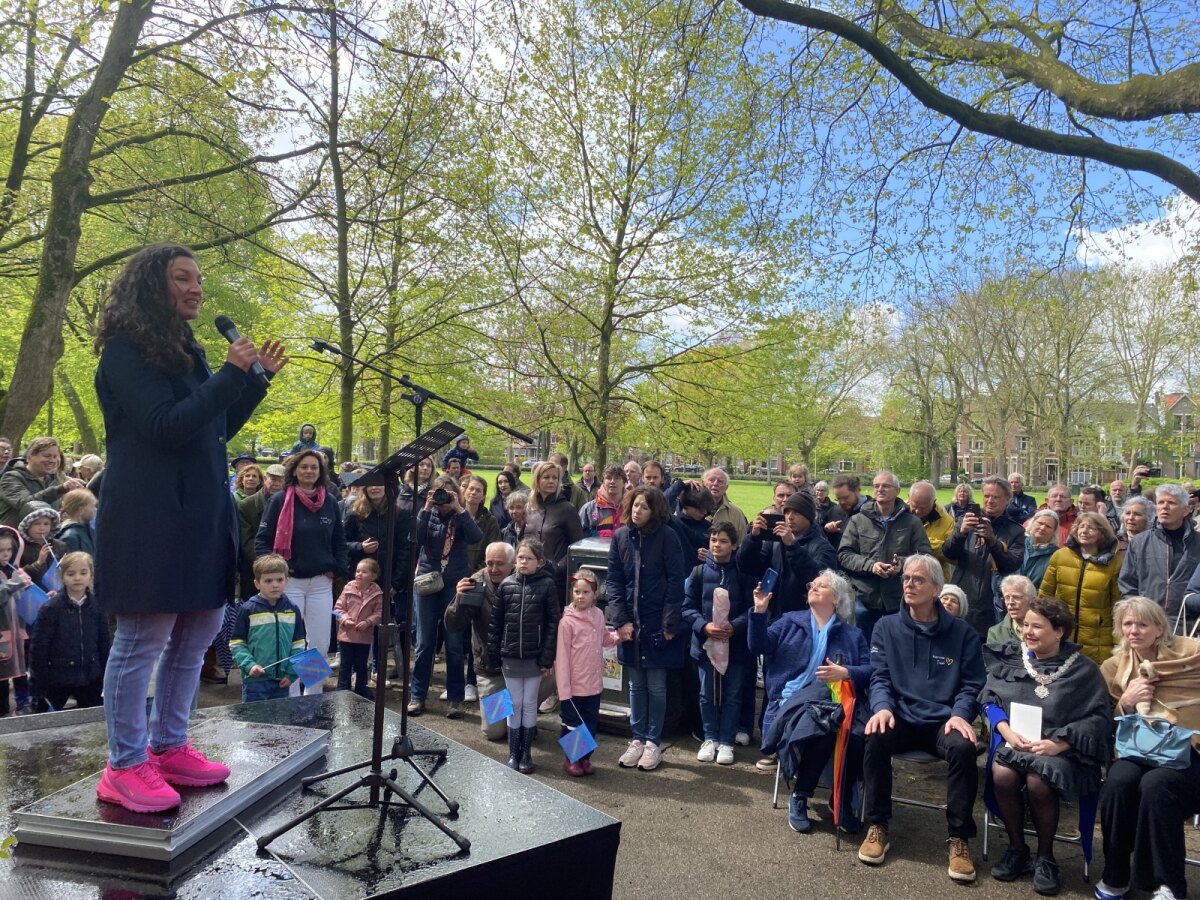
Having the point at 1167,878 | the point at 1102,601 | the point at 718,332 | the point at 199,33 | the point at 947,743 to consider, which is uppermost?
the point at 199,33

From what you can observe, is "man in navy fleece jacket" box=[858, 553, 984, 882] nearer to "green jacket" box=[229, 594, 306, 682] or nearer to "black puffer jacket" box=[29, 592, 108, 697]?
"green jacket" box=[229, 594, 306, 682]

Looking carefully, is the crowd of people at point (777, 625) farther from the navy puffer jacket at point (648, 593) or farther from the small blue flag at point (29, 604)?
the small blue flag at point (29, 604)

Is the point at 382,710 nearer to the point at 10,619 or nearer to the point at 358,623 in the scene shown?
the point at 358,623

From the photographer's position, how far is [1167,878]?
3662mm

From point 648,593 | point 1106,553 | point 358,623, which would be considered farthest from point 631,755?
point 1106,553

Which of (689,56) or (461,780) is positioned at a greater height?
(689,56)

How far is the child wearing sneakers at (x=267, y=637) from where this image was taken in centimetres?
553

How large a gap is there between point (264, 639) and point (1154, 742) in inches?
224

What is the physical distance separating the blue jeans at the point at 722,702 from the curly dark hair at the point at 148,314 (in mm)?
4361

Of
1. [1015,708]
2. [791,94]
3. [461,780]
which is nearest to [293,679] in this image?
[461,780]

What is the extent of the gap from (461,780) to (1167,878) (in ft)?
11.4

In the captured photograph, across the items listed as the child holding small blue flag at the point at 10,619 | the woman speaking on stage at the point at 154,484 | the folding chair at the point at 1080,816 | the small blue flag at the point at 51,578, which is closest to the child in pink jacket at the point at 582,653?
the folding chair at the point at 1080,816

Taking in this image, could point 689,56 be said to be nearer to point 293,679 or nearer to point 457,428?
point 457,428

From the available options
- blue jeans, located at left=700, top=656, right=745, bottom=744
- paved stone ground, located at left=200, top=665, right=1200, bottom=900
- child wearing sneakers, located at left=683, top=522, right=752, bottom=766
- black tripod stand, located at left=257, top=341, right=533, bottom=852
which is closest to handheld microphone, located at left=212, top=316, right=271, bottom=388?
black tripod stand, located at left=257, top=341, right=533, bottom=852
